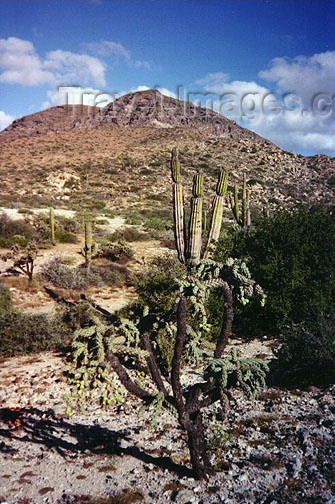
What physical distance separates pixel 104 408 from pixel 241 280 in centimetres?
310

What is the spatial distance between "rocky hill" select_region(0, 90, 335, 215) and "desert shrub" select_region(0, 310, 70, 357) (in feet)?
67.7

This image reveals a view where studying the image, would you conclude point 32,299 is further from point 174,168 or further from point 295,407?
point 295,407

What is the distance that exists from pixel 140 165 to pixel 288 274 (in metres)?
35.2

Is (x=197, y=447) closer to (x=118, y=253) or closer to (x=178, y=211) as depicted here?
(x=178, y=211)

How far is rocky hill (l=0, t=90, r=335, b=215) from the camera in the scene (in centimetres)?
3403

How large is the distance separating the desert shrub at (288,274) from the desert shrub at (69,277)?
4946 millimetres

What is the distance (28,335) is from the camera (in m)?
7.68

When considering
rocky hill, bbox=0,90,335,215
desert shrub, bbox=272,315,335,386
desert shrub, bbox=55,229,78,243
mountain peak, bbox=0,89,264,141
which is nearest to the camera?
desert shrub, bbox=272,315,335,386

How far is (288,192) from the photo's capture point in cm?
3841

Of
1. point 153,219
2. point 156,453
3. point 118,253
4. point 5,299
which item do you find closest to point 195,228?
point 156,453

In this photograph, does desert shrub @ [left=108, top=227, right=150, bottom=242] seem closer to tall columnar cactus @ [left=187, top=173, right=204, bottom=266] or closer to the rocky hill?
the rocky hill

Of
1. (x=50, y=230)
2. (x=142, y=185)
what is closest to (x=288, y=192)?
(x=142, y=185)

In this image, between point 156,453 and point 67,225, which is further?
point 67,225

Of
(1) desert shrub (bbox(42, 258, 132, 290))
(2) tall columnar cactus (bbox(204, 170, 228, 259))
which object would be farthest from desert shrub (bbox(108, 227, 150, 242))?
(2) tall columnar cactus (bbox(204, 170, 228, 259))
